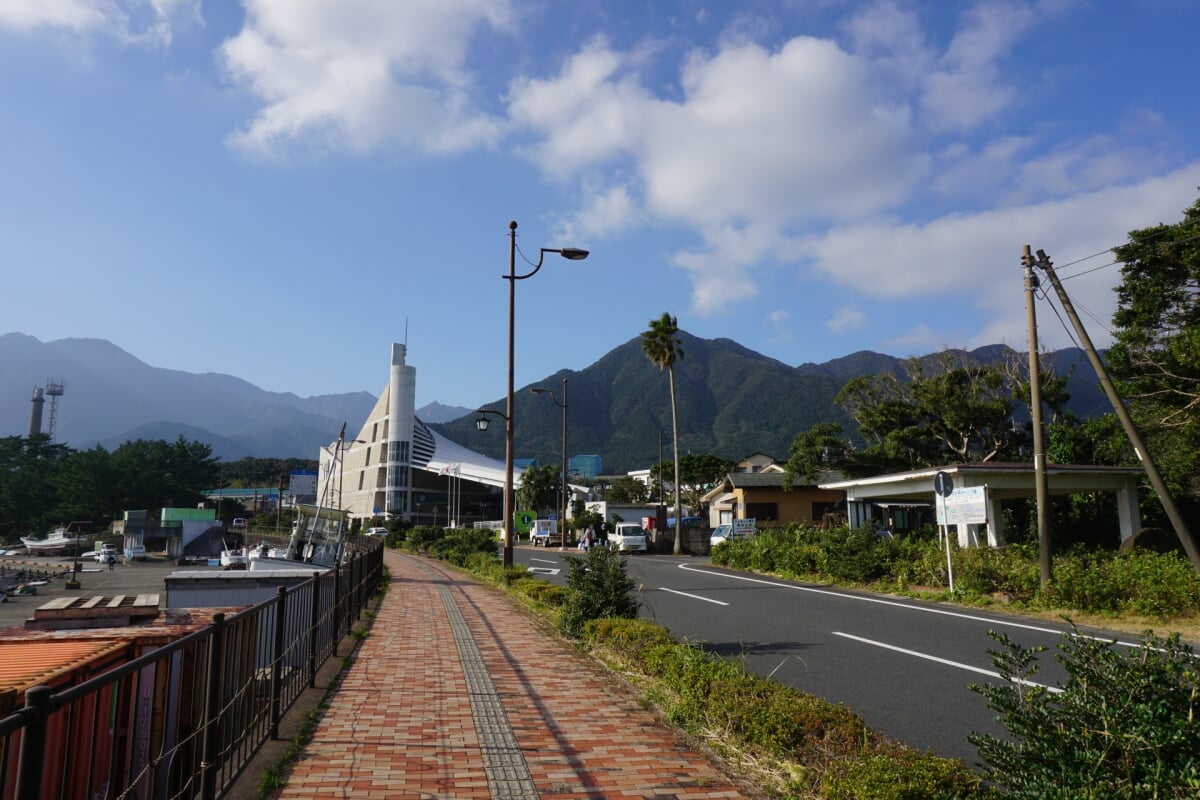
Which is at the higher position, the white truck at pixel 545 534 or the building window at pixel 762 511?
the building window at pixel 762 511

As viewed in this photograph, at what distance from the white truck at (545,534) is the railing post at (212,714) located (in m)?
52.0

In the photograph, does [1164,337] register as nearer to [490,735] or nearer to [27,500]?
[490,735]

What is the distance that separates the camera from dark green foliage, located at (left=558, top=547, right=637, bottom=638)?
10492mm

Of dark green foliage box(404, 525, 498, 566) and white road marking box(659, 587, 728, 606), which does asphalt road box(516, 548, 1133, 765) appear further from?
dark green foliage box(404, 525, 498, 566)

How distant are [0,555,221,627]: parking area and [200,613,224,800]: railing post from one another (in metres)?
28.1

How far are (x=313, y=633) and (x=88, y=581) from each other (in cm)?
5431

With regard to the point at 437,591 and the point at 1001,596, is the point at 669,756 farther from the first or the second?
the point at 437,591

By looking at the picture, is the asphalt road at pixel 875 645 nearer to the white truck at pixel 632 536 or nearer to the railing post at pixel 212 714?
the railing post at pixel 212 714

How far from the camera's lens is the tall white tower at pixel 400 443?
329 ft

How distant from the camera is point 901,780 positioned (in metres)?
3.82

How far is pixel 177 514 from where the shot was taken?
80.6m

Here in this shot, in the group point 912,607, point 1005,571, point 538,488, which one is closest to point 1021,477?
point 1005,571

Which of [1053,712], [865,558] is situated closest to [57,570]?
[865,558]

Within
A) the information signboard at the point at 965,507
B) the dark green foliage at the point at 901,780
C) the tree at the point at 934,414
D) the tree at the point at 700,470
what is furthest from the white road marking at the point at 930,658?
the tree at the point at 700,470
